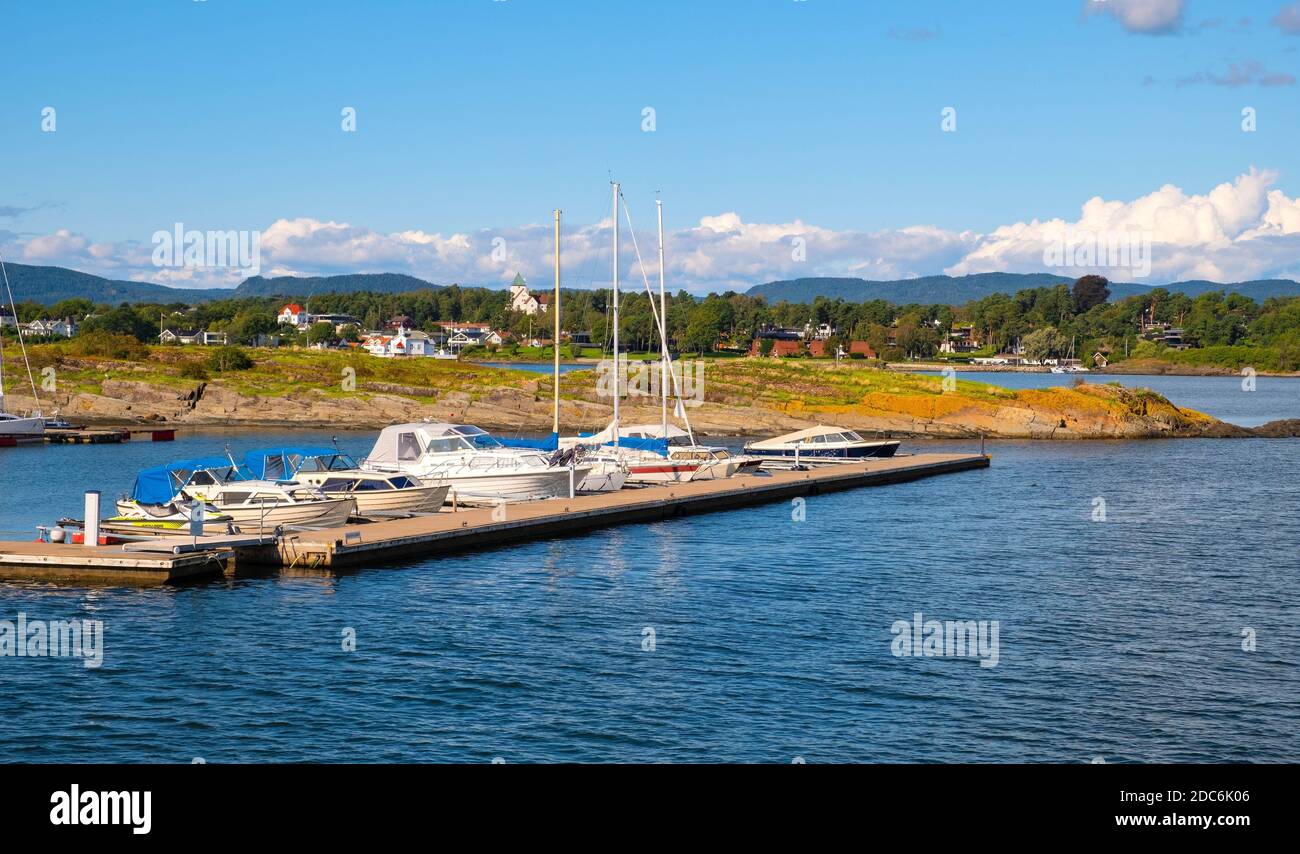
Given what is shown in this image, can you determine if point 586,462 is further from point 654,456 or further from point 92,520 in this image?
point 92,520

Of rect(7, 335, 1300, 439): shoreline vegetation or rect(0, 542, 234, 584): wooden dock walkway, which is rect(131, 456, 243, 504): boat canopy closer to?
rect(0, 542, 234, 584): wooden dock walkway

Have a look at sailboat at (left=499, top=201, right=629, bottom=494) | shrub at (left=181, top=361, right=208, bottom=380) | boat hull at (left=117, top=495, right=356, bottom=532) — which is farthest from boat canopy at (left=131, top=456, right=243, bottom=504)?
shrub at (left=181, top=361, right=208, bottom=380)

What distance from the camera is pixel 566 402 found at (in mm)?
106062

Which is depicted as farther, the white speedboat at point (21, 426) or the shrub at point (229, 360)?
the shrub at point (229, 360)

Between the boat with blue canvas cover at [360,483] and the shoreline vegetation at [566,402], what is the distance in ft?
160

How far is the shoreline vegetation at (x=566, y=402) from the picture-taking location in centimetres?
10394

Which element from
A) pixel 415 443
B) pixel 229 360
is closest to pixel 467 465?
pixel 415 443

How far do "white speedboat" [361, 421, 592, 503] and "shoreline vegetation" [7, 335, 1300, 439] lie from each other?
142 ft

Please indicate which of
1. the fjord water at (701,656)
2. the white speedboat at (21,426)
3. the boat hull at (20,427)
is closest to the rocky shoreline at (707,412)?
the white speedboat at (21,426)

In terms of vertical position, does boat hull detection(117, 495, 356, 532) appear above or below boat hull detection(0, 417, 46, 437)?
below

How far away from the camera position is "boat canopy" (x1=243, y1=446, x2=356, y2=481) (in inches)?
1940

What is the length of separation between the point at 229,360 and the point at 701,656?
334 ft

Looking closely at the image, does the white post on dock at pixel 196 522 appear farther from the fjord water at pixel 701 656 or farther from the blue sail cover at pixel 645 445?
the blue sail cover at pixel 645 445

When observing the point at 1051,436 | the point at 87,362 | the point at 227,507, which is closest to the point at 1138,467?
the point at 1051,436
